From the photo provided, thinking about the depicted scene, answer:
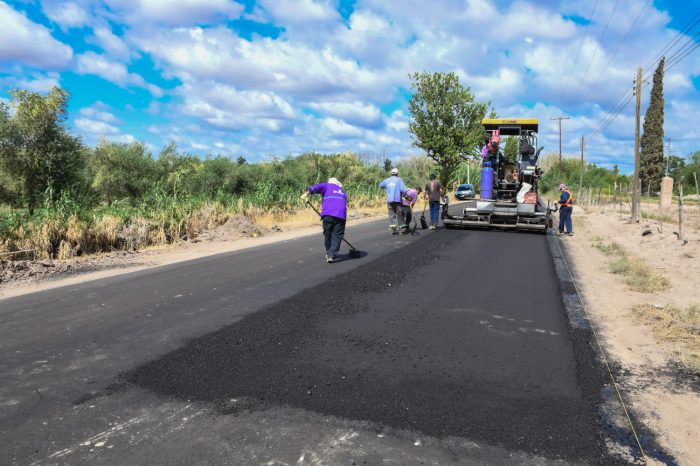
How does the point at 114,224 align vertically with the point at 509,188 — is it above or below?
below

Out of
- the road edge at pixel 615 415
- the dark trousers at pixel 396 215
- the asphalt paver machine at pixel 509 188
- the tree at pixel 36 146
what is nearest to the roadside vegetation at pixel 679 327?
the road edge at pixel 615 415

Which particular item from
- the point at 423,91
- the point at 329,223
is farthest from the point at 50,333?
the point at 423,91

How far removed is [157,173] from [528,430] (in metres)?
28.9

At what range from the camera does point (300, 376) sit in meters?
4.20

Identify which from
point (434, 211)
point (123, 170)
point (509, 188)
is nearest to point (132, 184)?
point (123, 170)

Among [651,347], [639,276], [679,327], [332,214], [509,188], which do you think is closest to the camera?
[651,347]

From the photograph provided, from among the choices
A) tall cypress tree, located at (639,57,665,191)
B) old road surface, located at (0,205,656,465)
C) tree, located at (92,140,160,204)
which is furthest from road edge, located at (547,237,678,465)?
tall cypress tree, located at (639,57,665,191)

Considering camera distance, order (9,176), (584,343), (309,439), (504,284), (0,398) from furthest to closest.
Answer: (9,176) → (504,284) → (584,343) → (0,398) → (309,439)

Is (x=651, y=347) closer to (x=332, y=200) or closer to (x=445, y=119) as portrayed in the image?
(x=332, y=200)

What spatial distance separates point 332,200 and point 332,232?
2.14 ft

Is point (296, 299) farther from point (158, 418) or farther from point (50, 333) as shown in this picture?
point (158, 418)

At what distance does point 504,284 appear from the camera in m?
8.06

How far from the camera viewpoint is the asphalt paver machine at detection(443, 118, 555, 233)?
16.2 m

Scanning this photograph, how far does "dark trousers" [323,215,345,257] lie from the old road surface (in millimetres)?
2196
